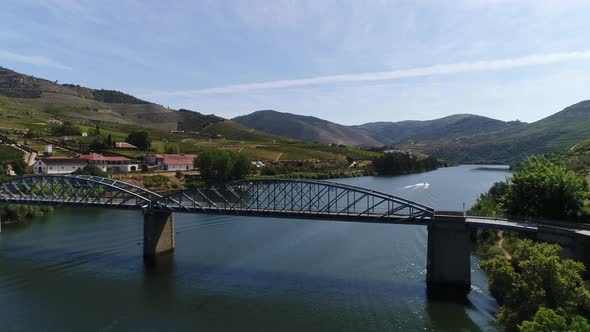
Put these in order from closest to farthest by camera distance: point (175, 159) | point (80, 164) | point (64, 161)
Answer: point (64, 161) < point (80, 164) < point (175, 159)

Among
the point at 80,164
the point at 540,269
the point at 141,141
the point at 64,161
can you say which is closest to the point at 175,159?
the point at 141,141

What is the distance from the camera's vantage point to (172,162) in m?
98.0

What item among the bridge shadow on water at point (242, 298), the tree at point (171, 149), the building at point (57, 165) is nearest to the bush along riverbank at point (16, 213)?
the bridge shadow on water at point (242, 298)

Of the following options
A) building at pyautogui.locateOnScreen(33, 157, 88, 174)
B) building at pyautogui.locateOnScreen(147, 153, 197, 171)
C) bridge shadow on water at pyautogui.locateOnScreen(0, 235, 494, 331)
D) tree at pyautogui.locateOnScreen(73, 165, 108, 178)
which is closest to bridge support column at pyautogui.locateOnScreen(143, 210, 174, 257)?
bridge shadow on water at pyautogui.locateOnScreen(0, 235, 494, 331)

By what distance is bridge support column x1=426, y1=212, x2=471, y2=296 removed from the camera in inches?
1155

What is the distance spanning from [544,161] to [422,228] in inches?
574

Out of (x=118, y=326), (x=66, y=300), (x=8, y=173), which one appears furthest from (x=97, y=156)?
(x=118, y=326)

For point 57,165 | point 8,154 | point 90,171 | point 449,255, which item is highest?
point 8,154

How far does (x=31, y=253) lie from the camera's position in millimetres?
40844

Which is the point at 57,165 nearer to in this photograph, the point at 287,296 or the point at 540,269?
the point at 287,296

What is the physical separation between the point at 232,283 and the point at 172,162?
7115cm

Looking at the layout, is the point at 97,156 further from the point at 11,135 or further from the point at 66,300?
the point at 66,300

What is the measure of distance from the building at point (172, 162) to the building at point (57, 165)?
51.1 ft

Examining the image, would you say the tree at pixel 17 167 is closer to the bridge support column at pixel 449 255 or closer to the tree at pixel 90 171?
the tree at pixel 90 171
